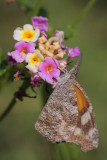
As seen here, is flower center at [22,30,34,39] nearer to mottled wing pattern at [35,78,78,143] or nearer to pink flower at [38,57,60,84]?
pink flower at [38,57,60,84]

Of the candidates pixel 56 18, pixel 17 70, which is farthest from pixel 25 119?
pixel 56 18

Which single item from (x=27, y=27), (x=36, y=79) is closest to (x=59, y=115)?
(x=36, y=79)

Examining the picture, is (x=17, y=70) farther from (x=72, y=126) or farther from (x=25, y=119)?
(x=25, y=119)

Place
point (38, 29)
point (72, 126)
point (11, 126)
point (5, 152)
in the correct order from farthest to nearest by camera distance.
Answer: point (11, 126) → point (5, 152) → point (38, 29) → point (72, 126)

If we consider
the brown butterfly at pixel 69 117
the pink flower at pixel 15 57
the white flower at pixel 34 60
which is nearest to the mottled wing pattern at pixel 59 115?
the brown butterfly at pixel 69 117

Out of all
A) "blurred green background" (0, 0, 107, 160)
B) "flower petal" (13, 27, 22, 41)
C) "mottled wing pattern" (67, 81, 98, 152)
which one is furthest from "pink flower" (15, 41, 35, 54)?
"blurred green background" (0, 0, 107, 160)

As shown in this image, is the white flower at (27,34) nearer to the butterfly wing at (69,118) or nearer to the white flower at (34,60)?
the white flower at (34,60)
